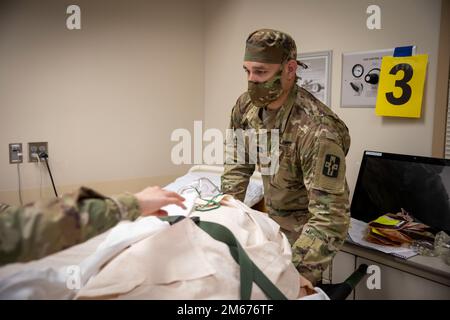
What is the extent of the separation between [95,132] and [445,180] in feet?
6.50

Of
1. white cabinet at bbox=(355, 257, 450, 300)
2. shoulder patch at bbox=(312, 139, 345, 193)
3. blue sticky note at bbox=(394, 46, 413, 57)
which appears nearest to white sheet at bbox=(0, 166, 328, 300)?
shoulder patch at bbox=(312, 139, 345, 193)

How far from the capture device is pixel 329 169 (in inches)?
49.9

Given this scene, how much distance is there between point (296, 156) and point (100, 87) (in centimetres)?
151

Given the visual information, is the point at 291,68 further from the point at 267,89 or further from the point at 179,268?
the point at 179,268

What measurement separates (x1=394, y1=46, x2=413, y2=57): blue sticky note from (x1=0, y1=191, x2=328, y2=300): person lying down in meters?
1.27

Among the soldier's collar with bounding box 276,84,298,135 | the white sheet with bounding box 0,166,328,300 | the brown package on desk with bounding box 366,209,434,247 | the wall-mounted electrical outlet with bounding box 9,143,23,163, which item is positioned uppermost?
the soldier's collar with bounding box 276,84,298,135

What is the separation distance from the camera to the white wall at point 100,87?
213 centimetres

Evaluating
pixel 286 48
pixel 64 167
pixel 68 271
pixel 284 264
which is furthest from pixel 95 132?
pixel 284 264

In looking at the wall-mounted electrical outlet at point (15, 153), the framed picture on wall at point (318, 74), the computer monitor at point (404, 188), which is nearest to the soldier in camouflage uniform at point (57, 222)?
the computer monitor at point (404, 188)

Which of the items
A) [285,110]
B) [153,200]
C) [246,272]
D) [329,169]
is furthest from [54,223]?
[285,110]

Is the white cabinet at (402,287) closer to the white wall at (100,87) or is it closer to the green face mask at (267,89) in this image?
the green face mask at (267,89)

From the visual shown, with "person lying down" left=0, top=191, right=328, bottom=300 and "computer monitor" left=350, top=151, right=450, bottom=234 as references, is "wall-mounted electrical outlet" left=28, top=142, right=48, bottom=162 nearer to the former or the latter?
"person lying down" left=0, top=191, right=328, bottom=300

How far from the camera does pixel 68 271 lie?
33.1 inches

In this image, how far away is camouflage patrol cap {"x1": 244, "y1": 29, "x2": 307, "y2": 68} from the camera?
4.46ft
